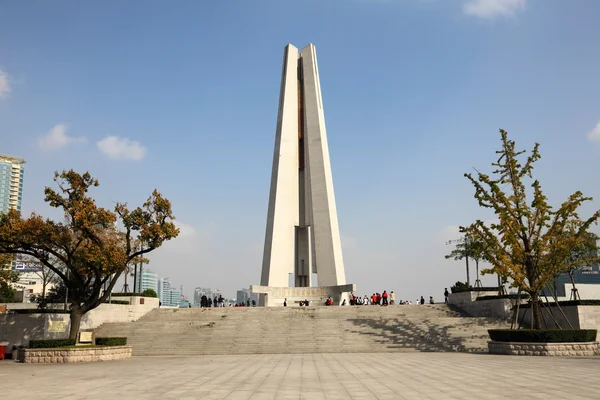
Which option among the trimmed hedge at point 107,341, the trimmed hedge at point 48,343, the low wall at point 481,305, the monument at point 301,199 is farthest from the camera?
the monument at point 301,199

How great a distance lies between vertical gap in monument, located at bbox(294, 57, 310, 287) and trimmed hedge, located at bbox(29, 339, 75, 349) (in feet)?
83.0

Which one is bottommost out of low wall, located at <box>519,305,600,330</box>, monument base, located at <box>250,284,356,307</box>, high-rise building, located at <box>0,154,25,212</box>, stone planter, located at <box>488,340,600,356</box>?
stone planter, located at <box>488,340,600,356</box>

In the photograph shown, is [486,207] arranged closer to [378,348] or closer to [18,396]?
[378,348]

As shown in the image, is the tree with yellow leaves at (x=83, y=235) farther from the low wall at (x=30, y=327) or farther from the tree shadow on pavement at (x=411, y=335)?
the tree shadow on pavement at (x=411, y=335)

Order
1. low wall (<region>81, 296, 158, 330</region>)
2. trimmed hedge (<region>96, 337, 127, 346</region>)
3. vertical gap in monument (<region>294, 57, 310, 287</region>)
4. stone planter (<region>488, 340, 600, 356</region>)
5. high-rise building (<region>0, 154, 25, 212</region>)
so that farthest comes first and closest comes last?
high-rise building (<region>0, 154, 25, 212</region>) → vertical gap in monument (<region>294, 57, 310, 287</region>) → low wall (<region>81, 296, 158, 330</region>) → trimmed hedge (<region>96, 337, 127, 346</region>) → stone planter (<region>488, 340, 600, 356</region>)

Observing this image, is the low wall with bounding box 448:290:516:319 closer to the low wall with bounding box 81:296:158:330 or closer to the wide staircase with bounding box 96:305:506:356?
the wide staircase with bounding box 96:305:506:356

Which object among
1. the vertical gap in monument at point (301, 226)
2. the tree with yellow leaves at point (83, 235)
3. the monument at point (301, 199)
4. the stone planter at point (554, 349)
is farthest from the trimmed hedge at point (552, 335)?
the vertical gap in monument at point (301, 226)

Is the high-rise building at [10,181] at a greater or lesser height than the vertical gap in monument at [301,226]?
greater

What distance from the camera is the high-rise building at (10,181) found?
130250 millimetres

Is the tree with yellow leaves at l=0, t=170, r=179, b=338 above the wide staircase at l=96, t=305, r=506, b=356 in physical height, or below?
above

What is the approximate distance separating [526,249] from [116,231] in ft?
56.3

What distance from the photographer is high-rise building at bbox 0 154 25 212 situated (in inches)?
5128

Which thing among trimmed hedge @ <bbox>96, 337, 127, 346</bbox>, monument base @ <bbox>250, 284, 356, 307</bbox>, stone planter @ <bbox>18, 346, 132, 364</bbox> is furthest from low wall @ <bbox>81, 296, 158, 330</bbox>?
monument base @ <bbox>250, 284, 356, 307</bbox>

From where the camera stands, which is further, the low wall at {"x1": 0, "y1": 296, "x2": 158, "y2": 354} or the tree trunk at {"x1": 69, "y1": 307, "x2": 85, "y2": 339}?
the low wall at {"x1": 0, "y1": 296, "x2": 158, "y2": 354}
